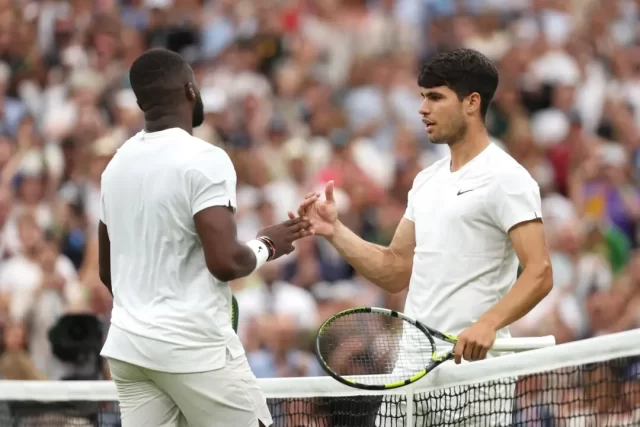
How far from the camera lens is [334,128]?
1317 centimetres

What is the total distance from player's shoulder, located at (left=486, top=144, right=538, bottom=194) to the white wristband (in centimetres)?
109

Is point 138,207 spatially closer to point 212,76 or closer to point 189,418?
point 189,418

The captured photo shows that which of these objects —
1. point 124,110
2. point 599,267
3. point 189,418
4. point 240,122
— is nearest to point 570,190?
point 599,267

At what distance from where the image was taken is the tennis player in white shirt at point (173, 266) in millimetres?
4867

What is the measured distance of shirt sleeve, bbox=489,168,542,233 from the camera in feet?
18.6

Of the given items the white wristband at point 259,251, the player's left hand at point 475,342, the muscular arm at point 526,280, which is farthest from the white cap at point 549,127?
the white wristband at point 259,251

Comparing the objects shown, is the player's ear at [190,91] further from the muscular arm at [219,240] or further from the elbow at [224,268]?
the elbow at [224,268]

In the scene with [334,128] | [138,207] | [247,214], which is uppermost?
[334,128]

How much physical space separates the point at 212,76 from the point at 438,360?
8.68 m

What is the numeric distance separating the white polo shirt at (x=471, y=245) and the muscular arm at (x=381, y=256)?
0.45 meters

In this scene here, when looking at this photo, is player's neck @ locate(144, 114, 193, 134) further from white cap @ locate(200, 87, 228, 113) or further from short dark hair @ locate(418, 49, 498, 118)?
white cap @ locate(200, 87, 228, 113)

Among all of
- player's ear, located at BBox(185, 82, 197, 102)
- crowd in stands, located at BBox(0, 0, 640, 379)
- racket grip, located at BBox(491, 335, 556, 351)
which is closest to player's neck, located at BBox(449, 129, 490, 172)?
racket grip, located at BBox(491, 335, 556, 351)

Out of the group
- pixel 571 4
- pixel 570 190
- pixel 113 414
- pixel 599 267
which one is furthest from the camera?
pixel 571 4

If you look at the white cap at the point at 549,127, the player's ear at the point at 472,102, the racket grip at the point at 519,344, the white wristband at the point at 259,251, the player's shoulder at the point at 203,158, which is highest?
the white cap at the point at 549,127
